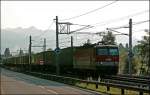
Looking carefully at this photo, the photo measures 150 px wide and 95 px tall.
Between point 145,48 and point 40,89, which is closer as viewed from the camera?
point 40,89

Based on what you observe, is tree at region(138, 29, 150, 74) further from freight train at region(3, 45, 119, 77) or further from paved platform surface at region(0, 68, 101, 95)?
paved platform surface at region(0, 68, 101, 95)

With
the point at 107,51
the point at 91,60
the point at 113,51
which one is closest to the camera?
the point at 107,51

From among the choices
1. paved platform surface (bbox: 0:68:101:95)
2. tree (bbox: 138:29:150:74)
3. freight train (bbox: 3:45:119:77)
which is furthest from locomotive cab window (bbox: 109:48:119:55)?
tree (bbox: 138:29:150:74)

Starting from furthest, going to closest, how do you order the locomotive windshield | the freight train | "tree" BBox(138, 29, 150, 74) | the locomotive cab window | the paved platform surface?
1. "tree" BBox(138, 29, 150, 74)
2. the locomotive cab window
3. the locomotive windshield
4. the freight train
5. the paved platform surface

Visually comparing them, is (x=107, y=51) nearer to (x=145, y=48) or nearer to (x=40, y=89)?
(x=40, y=89)

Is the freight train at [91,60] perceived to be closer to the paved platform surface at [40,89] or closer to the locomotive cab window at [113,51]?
the locomotive cab window at [113,51]

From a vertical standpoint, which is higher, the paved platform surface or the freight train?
the freight train

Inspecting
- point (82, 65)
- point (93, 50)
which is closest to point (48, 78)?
point (82, 65)

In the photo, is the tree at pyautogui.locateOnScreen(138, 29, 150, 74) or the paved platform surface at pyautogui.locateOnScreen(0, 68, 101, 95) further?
the tree at pyautogui.locateOnScreen(138, 29, 150, 74)

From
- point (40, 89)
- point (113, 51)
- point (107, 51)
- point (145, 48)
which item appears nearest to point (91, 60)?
point (107, 51)

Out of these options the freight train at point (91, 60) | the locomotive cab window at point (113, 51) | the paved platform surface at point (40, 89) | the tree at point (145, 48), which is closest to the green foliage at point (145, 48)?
the tree at point (145, 48)

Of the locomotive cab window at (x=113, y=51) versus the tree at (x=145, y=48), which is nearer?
the locomotive cab window at (x=113, y=51)

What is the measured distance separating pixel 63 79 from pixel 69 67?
53.3 feet

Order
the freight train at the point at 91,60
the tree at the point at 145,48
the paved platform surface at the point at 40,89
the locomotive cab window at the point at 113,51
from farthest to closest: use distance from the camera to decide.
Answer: the tree at the point at 145,48
the locomotive cab window at the point at 113,51
the freight train at the point at 91,60
the paved platform surface at the point at 40,89
